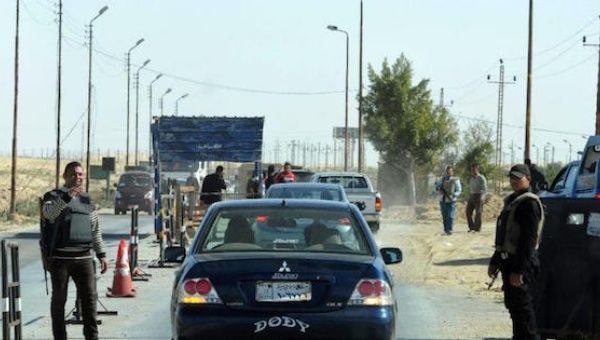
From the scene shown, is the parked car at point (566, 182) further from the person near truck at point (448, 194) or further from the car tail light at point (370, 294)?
the car tail light at point (370, 294)

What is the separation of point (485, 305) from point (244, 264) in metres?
7.93

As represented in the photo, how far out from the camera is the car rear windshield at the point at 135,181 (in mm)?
47531

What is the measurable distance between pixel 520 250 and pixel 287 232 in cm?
203

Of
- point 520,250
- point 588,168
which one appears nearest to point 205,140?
point 588,168

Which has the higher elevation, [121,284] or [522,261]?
[522,261]

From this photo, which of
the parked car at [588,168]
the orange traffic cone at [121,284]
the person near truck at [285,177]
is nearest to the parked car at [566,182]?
the parked car at [588,168]

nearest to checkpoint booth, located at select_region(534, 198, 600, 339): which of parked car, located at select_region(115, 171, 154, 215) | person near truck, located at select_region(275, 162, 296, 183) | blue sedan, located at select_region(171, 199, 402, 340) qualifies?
blue sedan, located at select_region(171, 199, 402, 340)

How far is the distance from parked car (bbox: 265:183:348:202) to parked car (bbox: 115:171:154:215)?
999 inches

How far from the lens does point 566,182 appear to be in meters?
21.4

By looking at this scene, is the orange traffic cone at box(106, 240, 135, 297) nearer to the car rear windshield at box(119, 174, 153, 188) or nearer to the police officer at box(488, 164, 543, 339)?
the police officer at box(488, 164, 543, 339)

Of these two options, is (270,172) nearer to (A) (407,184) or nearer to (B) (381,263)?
(B) (381,263)

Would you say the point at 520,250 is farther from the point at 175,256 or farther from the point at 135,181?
the point at 135,181

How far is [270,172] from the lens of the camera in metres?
30.6

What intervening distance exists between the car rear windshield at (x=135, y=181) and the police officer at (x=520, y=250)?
38.1 metres
